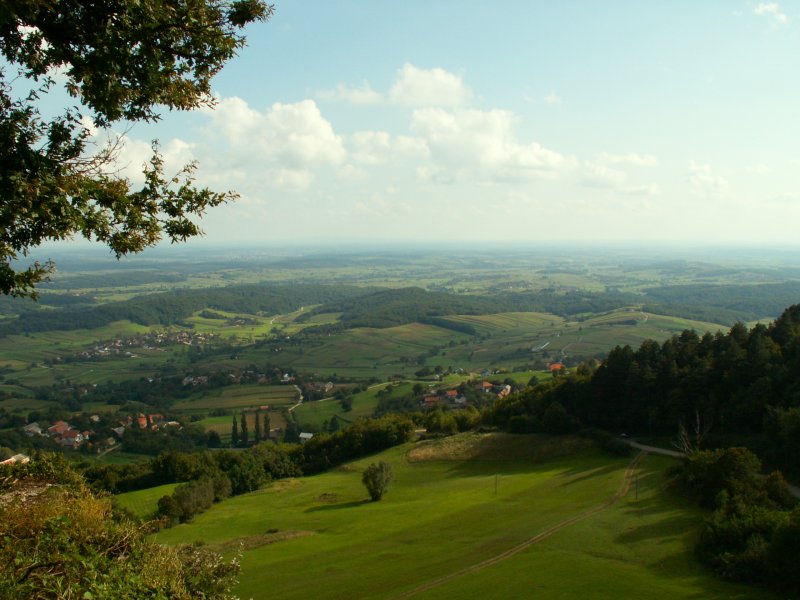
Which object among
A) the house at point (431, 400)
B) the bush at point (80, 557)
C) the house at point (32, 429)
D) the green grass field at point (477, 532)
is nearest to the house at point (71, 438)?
the house at point (32, 429)

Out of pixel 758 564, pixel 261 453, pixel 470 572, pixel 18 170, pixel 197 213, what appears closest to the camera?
pixel 18 170

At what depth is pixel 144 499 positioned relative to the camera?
5716 centimetres

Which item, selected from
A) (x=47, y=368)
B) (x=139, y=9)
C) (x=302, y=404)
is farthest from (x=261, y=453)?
(x=47, y=368)

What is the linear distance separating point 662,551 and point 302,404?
88.3 meters

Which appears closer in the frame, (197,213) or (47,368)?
(197,213)

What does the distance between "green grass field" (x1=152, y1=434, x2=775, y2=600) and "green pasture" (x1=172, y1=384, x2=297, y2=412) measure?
53.8 metres

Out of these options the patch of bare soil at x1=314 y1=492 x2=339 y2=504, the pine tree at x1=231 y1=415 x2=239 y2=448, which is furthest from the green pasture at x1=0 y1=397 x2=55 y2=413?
the patch of bare soil at x1=314 y1=492 x2=339 y2=504

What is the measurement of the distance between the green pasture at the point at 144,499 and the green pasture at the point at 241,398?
165 feet

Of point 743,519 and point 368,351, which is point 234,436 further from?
point 743,519

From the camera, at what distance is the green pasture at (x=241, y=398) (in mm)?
113500

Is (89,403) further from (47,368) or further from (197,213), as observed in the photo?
(197,213)

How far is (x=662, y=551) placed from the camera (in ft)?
100

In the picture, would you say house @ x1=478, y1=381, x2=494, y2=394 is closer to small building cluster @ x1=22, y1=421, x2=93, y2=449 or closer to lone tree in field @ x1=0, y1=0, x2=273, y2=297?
small building cluster @ x1=22, y1=421, x2=93, y2=449

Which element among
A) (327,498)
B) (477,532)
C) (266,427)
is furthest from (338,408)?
(477,532)
